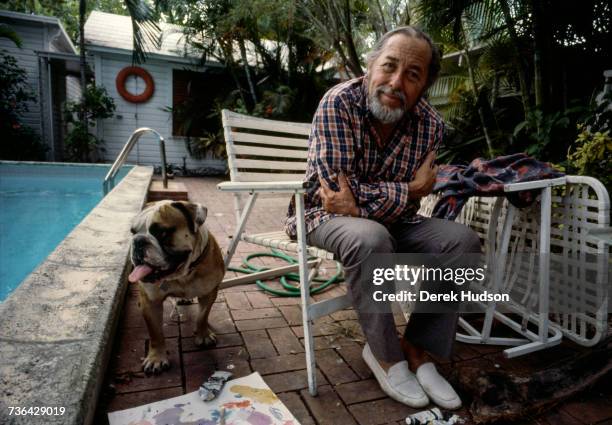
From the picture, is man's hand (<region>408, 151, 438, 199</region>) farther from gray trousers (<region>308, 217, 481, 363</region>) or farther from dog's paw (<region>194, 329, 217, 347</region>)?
dog's paw (<region>194, 329, 217, 347</region>)

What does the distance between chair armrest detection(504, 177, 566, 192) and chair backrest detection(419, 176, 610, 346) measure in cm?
7

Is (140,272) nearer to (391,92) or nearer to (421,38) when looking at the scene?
(391,92)

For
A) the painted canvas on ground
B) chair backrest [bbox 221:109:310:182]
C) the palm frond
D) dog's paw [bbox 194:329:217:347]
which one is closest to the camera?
the painted canvas on ground

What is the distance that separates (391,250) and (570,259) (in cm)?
106

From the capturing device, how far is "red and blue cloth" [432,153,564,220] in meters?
1.83

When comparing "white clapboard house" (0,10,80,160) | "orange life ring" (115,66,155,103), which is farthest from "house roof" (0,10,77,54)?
"orange life ring" (115,66,155,103)

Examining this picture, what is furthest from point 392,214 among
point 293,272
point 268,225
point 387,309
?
point 268,225

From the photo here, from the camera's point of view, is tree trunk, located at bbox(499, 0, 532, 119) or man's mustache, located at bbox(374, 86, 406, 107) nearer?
man's mustache, located at bbox(374, 86, 406, 107)

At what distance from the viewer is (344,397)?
63.2 inches

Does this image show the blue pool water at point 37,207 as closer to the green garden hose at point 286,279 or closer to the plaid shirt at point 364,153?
the green garden hose at point 286,279

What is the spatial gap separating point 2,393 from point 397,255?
154cm

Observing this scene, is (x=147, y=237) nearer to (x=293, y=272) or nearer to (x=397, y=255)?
(x=397, y=255)

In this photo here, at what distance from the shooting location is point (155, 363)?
1722 millimetres

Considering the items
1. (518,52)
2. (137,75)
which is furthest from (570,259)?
(137,75)
